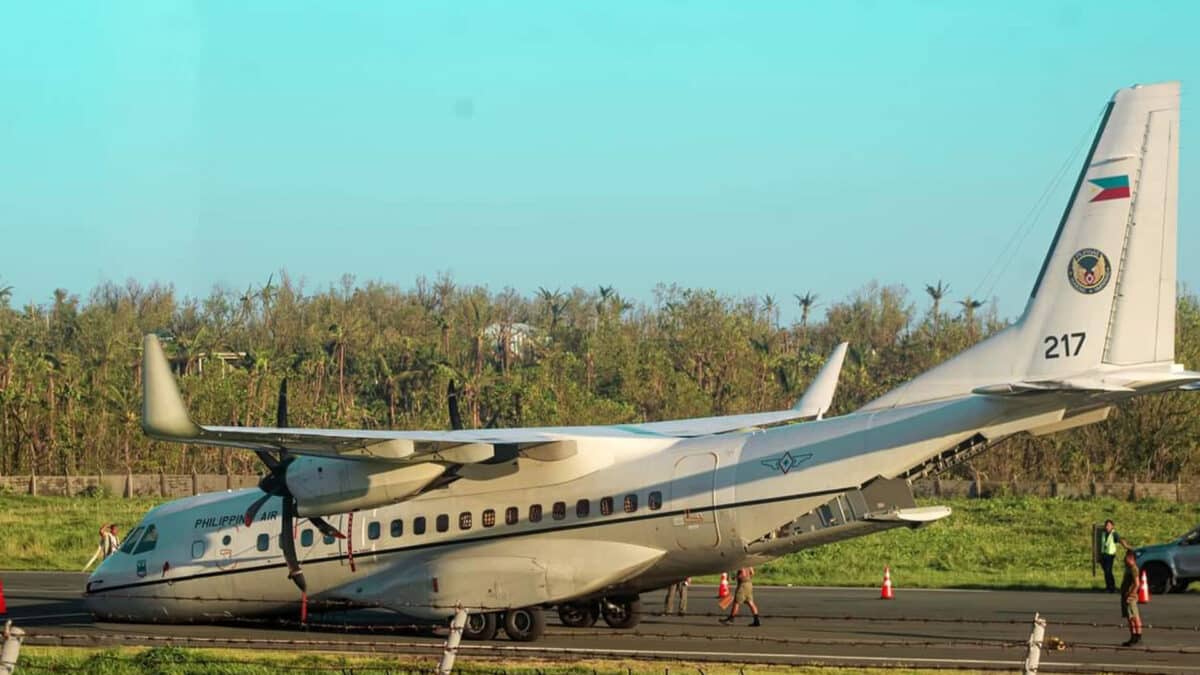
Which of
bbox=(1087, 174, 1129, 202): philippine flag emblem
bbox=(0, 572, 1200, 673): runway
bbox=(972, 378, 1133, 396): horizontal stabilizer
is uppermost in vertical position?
bbox=(1087, 174, 1129, 202): philippine flag emblem

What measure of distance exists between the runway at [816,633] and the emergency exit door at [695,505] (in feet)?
4.94

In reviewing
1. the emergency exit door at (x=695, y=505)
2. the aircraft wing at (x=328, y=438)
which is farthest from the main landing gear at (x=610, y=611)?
the aircraft wing at (x=328, y=438)

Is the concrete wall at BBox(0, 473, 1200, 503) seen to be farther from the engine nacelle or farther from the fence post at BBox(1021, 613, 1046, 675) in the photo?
the fence post at BBox(1021, 613, 1046, 675)

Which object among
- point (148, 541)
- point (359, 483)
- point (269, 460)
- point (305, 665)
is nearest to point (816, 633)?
point (359, 483)

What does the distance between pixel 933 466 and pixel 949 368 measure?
1.49 meters

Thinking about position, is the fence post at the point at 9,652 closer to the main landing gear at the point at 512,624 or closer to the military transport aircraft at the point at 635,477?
the military transport aircraft at the point at 635,477

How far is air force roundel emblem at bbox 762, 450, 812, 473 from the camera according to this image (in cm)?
2286

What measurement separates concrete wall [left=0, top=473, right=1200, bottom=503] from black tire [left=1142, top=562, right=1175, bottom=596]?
1050 inches

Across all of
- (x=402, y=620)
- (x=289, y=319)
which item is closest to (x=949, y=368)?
(x=402, y=620)

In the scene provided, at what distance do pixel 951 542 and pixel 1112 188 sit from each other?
2871cm

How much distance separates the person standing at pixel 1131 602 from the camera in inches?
912

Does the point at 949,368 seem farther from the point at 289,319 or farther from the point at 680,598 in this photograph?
the point at 289,319

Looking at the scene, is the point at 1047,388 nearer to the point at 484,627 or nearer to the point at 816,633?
the point at 816,633

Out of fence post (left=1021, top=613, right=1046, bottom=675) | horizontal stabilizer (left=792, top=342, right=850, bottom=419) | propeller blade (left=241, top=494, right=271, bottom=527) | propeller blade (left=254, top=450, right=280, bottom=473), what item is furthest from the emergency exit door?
fence post (left=1021, top=613, right=1046, bottom=675)
